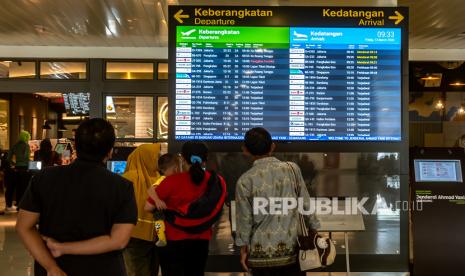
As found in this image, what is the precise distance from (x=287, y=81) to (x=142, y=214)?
Answer: 169 cm

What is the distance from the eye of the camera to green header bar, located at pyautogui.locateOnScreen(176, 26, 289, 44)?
4410 mm

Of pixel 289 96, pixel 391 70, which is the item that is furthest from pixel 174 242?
pixel 391 70

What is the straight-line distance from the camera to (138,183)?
11.8ft

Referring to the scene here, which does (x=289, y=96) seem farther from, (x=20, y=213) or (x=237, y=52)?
(x=20, y=213)

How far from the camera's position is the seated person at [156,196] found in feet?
10.5

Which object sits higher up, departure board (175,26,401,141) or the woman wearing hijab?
departure board (175,26,401,141)

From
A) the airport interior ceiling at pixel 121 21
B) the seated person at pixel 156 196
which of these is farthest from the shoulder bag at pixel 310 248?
the airport interior ceiling at pixel 121 21

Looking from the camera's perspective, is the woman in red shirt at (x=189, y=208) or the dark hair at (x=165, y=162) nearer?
the woman in red shirt at (x=189, y=208)

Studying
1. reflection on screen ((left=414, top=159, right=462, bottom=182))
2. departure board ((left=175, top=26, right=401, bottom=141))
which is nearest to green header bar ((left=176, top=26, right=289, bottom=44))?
departure board ((left=175, top=26, right=401, bottom=141))

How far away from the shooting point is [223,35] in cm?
441

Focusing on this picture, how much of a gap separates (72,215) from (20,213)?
0.21 metres

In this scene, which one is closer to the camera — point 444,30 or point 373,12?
point 373,12

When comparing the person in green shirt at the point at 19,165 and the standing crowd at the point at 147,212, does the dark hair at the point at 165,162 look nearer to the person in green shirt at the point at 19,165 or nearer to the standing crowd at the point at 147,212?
the standing crowd at the point at 147,212

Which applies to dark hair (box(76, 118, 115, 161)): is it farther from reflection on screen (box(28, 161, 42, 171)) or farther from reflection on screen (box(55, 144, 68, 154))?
reflection on screen (box(55, 144, 68, 154))
